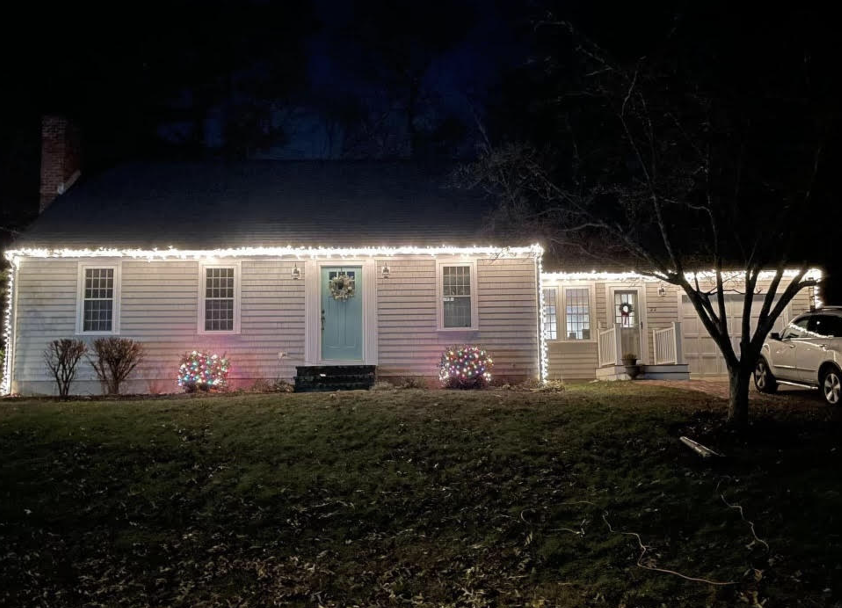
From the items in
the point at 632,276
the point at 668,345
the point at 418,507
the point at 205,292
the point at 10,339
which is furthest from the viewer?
the point at 632,276

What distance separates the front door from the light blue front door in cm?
653

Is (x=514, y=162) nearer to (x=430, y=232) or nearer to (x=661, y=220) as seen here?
(x=661, y=220)

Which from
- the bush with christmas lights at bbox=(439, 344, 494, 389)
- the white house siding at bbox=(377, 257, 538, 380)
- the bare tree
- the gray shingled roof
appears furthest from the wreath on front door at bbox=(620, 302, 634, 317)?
the bush with christmas lights at bbox=(439, 344, 494, 389)

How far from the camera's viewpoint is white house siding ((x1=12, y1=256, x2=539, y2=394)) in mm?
16172

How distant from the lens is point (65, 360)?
15359mm

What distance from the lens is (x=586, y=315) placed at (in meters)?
18.8

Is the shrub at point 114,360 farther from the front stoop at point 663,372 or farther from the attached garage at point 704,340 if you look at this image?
the attached garage at point 704,340

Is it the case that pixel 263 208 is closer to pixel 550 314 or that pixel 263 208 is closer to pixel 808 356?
pixel 550 314

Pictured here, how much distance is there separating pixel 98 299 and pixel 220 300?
8.68ft

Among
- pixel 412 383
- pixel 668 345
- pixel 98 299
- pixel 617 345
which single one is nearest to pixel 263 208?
pixel 98 299

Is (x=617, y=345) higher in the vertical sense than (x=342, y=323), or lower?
lower

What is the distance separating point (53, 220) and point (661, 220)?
44.6 feet

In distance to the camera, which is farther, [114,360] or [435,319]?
[435,319]

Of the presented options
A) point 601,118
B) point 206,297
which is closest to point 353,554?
point 206,297
